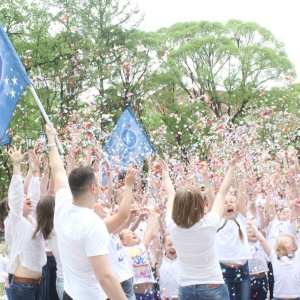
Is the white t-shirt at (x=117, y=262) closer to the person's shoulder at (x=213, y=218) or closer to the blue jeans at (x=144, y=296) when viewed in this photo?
the person's shoulder at (x=213, y=218)

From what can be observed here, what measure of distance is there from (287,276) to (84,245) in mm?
4104

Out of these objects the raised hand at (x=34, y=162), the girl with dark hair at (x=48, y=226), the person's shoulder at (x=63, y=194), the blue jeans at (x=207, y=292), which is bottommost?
the blue jeans at (x=207, y=292)

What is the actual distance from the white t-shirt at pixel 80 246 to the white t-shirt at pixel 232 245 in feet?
9.85

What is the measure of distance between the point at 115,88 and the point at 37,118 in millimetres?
6978

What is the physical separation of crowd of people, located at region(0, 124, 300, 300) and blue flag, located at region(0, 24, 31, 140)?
0.89 meters

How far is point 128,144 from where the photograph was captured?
1633 centimetres

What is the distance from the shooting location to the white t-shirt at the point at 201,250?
4.83 m

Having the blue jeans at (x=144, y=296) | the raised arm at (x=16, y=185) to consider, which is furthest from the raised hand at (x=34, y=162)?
the blue jeans at (x=144, y=296)

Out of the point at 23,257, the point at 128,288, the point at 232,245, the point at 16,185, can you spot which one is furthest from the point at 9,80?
the point at 232,245

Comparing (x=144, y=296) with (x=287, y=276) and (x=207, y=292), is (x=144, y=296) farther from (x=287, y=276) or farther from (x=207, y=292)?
(x=207, y=292)

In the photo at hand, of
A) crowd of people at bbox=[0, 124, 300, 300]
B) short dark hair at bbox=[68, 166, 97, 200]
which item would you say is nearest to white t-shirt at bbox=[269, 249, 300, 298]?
crowd of people at bbox=[0, 124, 300, 300]

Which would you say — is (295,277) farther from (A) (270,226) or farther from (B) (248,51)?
(B) (248,51)

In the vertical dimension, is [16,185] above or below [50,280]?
above

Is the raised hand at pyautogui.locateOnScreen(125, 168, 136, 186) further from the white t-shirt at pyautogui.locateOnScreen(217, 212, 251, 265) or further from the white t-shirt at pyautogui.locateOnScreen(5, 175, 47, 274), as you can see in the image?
the white t-shirt at pyautogui.locateOnScreen(217, 212, 251, 265)
